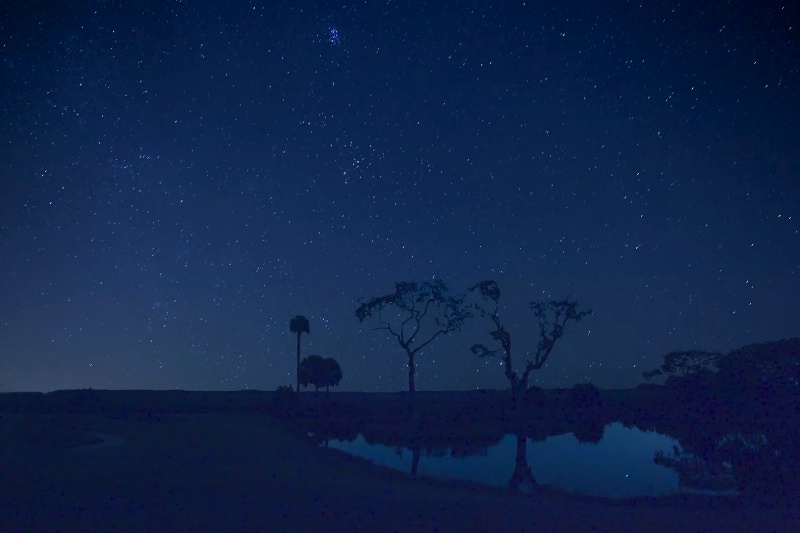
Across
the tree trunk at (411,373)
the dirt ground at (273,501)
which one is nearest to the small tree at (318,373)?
the tree trunk at (411,373)

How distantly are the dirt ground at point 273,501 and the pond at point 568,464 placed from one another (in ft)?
11.5

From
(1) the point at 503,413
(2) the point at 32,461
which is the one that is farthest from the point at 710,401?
(2) the point at 32,461

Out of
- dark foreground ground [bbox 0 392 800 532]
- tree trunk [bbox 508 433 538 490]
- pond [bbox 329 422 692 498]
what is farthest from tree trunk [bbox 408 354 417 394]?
dark foreground ground [bbox 0 392 800 532]

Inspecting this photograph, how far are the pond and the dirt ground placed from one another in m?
3.50

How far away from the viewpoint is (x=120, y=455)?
2725 centimetres

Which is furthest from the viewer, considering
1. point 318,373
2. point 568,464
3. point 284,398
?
point 318,373

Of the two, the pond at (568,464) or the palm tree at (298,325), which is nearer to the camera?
the pond at (568,464)

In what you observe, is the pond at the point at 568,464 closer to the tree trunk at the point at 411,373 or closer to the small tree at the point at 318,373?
the tree trunk at the point at 411,373

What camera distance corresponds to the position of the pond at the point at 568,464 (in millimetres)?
26750

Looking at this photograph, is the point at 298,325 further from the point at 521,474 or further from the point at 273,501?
the point at 273,501

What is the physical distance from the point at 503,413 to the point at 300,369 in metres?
32.2

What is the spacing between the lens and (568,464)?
33406mm

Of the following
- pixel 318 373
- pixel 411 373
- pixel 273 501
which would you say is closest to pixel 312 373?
pixel 318 373

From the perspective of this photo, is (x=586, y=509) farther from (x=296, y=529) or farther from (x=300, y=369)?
(x=300, y=369)
